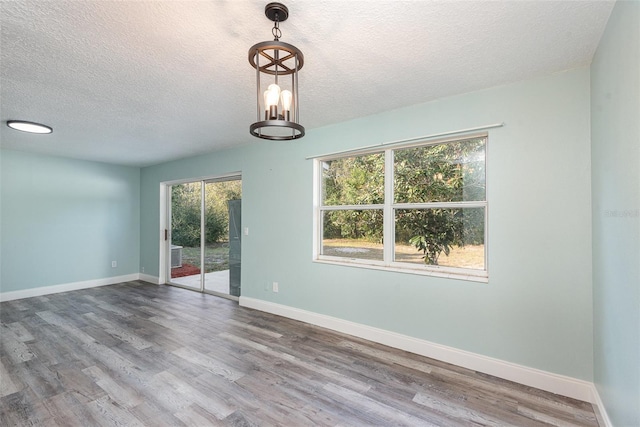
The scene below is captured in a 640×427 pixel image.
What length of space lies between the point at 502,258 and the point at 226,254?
3.98 meters

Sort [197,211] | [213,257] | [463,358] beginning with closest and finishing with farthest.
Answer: [463,358] → [213,257] → [197,211]

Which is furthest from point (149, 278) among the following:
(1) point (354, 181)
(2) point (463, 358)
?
(2) point (463, 358)

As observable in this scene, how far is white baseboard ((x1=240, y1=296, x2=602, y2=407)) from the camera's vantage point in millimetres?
2111

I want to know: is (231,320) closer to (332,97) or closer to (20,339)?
(20,339)

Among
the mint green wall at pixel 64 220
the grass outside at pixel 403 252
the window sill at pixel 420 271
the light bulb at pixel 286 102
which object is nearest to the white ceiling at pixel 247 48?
the light bulb at pixel 286 102

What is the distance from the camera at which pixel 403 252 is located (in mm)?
3000

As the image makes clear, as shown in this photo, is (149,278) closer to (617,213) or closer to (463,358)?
(463,358)

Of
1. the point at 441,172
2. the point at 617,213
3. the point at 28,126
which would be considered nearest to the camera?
the point at 617,213

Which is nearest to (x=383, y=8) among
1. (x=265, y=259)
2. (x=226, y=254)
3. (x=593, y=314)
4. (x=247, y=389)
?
(x=593, y=314)

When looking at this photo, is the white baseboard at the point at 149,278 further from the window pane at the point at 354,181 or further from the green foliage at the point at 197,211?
the window pane at the point at 354,181

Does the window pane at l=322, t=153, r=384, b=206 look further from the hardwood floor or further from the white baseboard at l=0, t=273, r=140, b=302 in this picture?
the white baseboard at l=0, t=273, r=140, b=302

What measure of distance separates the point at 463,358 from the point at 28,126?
5.10 m

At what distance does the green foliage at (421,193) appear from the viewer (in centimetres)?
264

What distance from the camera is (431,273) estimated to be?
9.00ft
